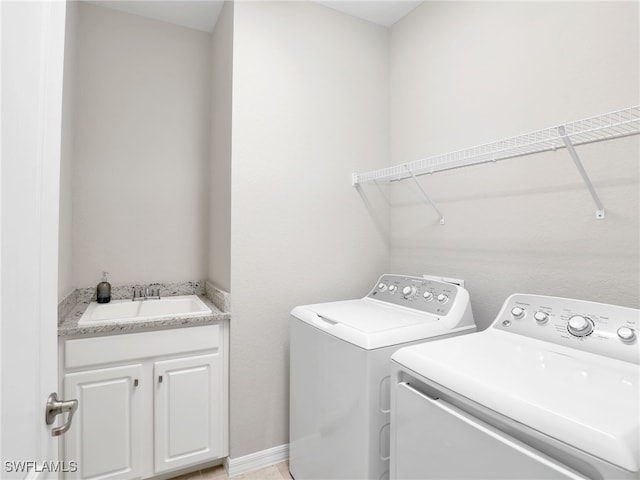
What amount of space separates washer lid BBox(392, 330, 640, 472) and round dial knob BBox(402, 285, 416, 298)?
1.66 ft

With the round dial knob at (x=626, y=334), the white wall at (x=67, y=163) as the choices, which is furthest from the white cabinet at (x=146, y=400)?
the round dial knob at (x=626, y=334)

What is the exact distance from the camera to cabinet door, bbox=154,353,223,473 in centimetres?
179

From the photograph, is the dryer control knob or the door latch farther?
the dryer control knob

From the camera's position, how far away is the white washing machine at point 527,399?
75 cm

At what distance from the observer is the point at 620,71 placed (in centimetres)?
131

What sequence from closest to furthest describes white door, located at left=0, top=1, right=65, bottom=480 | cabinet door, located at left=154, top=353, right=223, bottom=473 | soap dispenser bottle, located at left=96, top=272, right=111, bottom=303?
white door, located at left=0, top=1, right=65, bottom=480 < cabinet door, located at left=154, top=353, right=223, bottom=473 < soap dispenser bottle, located at left=96, top=272, right=111, bottom=303

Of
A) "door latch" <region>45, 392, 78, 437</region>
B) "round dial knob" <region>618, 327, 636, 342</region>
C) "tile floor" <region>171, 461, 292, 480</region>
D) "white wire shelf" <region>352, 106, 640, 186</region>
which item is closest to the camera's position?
"door latch" <region>45, 392, 78, 437</region>

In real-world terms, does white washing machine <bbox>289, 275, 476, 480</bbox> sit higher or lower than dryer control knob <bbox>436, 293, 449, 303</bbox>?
lower

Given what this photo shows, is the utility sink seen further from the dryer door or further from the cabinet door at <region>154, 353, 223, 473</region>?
the dryer door

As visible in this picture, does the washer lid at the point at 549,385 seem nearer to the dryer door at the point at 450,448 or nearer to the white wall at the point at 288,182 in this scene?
the dryer door at the point at 450,448

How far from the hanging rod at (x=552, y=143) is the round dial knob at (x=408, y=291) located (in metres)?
0.45

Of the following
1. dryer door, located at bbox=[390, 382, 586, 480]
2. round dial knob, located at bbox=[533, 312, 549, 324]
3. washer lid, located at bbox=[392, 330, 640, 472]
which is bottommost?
dryer door, located at bbox=[390, 382, 586, 480]

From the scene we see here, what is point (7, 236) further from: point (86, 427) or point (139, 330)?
point (86, 427)

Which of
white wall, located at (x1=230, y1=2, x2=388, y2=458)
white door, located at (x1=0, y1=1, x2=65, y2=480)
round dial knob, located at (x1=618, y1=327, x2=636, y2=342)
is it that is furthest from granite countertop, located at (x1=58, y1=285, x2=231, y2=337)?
round dial knob, located at (x1=618, y1=327, x2=636, y2=342)
